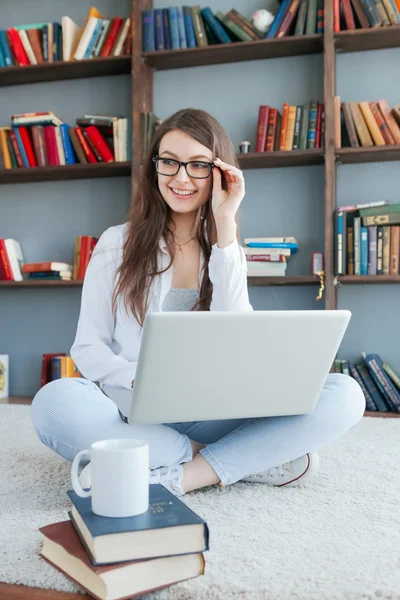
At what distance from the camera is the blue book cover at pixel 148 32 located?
2.94m

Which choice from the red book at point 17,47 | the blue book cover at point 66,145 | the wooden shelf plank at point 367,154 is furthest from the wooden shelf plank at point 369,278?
the red book at point 17,47

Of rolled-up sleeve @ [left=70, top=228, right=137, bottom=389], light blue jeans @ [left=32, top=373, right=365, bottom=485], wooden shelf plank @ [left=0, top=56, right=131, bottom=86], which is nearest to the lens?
light blue jeans @ [left=32, top=373, right=365, bottom=485]

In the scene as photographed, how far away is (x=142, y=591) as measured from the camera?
82cm

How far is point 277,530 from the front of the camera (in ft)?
3.67

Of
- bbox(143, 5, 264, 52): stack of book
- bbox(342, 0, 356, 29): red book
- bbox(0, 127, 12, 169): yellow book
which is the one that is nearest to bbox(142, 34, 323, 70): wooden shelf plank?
bbox(143, 5, 264, 52): stack of book

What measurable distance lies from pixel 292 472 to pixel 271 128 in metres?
1.84

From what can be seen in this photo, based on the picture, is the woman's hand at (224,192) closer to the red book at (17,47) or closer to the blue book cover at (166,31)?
the blue book cover at (166,31)

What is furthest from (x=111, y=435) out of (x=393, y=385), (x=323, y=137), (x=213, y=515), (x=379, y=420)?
(x=323, y=137)

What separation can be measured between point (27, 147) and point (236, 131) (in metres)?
1.01

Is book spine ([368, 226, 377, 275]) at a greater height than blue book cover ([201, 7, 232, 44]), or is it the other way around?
blue book cover ([201, 7, 232, 44])

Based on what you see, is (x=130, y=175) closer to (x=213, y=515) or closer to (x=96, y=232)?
(x=96, y=232)

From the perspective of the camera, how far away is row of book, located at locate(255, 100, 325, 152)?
280 centimetres

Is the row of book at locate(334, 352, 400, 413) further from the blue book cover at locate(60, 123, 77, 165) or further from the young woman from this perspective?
the blue book cover at locate(60, 123, 77, 165)

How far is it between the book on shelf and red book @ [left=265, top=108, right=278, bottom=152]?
2243 millimetres
